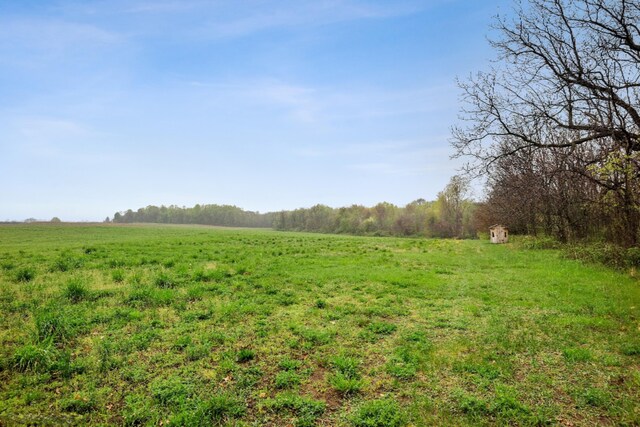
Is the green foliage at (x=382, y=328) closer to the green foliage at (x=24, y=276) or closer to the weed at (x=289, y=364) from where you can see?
the weed at (x=289, y=364)

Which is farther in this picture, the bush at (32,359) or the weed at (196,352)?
the weed at (196,352)

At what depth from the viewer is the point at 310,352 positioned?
669 centimetres

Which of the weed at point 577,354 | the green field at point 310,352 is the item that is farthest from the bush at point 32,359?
the weed at point 577,354

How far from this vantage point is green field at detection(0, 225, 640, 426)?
15.8 feet

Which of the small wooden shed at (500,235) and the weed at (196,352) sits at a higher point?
the small wooden shed at (500,235)

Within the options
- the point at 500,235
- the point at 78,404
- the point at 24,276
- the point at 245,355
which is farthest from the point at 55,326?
the point at 500,235

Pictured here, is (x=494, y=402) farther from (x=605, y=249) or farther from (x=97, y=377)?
(x=605, y=249)

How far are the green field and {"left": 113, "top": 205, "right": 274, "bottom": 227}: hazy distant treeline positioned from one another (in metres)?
117

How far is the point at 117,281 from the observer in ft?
37.8

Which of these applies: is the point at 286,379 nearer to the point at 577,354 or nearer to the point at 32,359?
the point at 32,359

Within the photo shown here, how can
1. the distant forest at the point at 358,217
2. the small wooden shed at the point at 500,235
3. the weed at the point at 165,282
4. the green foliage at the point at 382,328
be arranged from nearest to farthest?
the green foliage at the point at 382,328 < the weed at the point at 165,282 < the small wooden shed at the point at 500,235 < the distant forest at the point at 358,217

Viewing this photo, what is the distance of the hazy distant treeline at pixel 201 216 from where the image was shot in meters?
127

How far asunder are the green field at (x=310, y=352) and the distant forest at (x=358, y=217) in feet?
124

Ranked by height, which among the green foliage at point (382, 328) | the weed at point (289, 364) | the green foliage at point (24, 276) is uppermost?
the green foliage at point (24, 276)
